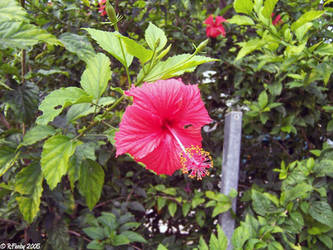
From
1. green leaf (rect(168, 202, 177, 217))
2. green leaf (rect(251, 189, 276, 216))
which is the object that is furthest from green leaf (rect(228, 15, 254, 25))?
green leaf (rect(168, 202, 177, 217))

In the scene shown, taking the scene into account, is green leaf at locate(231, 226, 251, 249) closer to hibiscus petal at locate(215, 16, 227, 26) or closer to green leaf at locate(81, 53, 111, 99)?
green leaf at locate(81, 53, 111, 99)

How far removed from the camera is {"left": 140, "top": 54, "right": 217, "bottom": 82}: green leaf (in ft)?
2.11

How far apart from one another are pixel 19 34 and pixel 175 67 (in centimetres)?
55

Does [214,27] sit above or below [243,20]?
below

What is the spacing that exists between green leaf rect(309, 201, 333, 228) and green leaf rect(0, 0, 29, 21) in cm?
131

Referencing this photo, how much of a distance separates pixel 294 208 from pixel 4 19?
1.29 meters

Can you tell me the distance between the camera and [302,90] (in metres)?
1.50

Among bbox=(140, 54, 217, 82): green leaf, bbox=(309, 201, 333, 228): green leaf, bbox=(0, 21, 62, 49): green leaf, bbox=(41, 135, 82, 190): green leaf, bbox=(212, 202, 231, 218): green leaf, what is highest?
bbox=(140, 54, 217, 82): green leaf

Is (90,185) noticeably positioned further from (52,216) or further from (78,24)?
(78,24)

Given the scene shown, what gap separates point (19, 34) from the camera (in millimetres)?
876

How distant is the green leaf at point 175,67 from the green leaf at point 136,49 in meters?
0.06

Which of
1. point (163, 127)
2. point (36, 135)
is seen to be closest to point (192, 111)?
point (163, 127)

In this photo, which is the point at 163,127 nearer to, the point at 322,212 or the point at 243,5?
the point at 243,5

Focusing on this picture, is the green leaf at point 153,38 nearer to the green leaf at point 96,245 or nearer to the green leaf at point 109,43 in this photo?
the green leaf at point 109,43
